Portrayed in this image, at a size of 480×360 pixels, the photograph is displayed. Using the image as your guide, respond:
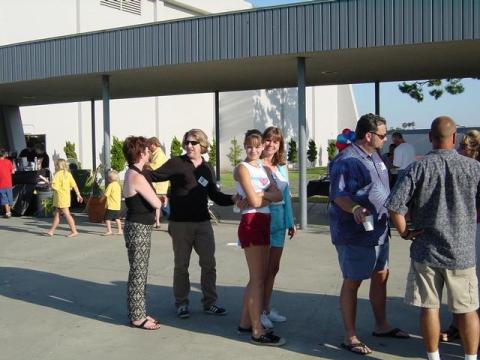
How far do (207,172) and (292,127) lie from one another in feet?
124

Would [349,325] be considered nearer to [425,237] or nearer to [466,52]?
[425,237]

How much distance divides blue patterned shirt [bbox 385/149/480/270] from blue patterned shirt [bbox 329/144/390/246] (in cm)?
55

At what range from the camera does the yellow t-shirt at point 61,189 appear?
10008 millimetres

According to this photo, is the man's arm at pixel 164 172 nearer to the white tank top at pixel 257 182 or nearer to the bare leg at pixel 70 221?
the white tank top at pixel 257 182

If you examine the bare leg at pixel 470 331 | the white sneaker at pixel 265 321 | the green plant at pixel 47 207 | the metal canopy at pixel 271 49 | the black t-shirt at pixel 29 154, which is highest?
the metal canopy at pixel 271 49

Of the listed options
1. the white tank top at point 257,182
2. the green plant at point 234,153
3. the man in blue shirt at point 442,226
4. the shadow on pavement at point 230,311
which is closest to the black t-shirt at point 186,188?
the white tank top at point 257,182

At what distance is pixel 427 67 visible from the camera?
11.6 metres

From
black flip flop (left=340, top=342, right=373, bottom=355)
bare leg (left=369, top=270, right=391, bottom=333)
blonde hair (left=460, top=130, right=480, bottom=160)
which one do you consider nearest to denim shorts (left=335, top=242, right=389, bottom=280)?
bare leg (left=369, top=270, right=391, bottom=333)

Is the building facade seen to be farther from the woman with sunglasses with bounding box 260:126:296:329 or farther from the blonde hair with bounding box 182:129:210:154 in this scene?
the woman with sunglasses with bounding box 260:126:296:329

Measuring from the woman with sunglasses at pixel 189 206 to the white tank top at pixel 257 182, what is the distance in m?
0.55

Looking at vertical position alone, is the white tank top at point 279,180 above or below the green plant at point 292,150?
below

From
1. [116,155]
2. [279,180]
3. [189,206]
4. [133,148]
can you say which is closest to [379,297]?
[279,180]

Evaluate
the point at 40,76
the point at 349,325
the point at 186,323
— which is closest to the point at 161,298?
the point at 186,323

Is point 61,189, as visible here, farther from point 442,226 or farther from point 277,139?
point 442,226
